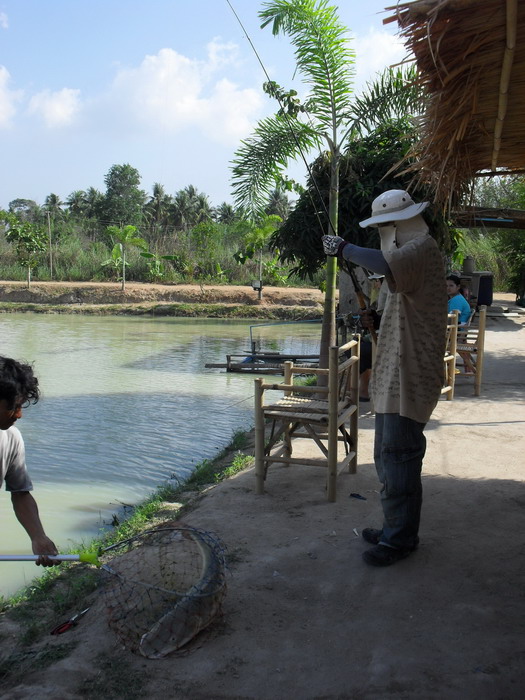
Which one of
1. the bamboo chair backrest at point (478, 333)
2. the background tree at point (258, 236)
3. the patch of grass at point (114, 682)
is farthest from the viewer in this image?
the background tree at point (258, 236)

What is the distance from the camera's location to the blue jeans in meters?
3.35

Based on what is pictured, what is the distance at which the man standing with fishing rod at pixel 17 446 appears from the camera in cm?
253

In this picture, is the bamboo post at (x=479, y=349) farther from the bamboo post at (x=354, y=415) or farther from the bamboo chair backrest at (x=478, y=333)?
the bamboo post at (x=354, y=415)

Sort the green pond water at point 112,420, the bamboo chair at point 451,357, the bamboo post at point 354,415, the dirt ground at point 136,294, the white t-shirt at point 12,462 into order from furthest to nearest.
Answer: the dirt ground at point 136,294 < the bamboo chair at point 451,357 < the green pond water at point 112,420 < the bamboo post at point 354,415 < the white t-shirt at point 12,462

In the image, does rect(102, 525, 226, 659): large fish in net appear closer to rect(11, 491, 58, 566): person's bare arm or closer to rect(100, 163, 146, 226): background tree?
rect(11, 491, 58, 566): person's bare arm

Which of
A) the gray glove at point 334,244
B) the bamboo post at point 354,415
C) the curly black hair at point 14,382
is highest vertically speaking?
the gray glove at point 334,244

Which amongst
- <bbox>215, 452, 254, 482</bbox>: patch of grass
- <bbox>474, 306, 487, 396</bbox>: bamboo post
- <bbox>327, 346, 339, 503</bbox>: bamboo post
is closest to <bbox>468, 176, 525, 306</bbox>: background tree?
<bbox>474, 306, 487, 396</bbox>: bamboo post

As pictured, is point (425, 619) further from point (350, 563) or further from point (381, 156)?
point (381, 156)

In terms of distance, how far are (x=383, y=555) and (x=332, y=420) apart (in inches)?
47.4

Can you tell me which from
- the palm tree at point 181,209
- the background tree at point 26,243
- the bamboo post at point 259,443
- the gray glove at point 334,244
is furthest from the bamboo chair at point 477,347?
the palm tree at point 181,209

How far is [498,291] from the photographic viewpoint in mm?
28719

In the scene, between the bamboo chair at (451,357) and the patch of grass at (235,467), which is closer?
the patch of grass at (235,467)

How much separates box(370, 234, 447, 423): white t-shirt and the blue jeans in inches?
3.3

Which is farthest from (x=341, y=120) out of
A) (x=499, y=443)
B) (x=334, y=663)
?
(x=334, y=663)
